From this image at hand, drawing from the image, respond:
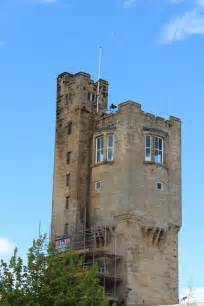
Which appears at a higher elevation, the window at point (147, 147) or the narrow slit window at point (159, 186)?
the window at point (147, 147)

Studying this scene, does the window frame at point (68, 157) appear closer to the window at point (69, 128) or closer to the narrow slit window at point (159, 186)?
the window at point (69, 128)

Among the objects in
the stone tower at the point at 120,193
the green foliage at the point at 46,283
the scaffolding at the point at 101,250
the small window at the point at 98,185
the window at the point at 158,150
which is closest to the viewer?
the green foliage at the point at 46,283

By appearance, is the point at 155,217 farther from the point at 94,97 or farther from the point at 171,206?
the point at 94,97

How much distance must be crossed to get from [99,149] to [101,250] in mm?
10314

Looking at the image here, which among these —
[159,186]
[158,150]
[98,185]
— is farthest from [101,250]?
[158,150]

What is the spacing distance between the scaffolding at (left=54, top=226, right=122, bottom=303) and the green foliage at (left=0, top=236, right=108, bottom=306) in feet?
53.4

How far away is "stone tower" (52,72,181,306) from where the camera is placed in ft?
221

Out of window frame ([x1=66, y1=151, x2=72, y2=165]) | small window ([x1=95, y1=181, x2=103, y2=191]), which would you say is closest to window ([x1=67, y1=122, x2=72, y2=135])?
window frame ([x1=66, y1=151, x2=72, y2=165])

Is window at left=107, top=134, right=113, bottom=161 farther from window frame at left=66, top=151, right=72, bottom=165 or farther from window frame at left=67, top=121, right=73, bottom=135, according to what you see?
window frame at left=67, top=121, right=73, bottom=135

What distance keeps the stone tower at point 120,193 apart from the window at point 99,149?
0.10 meters

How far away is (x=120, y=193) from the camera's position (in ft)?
227

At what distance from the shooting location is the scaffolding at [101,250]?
66750mm

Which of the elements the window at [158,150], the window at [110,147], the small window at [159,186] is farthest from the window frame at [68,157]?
the small window at [159,186]

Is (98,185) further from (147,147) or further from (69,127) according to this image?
(69,127)
